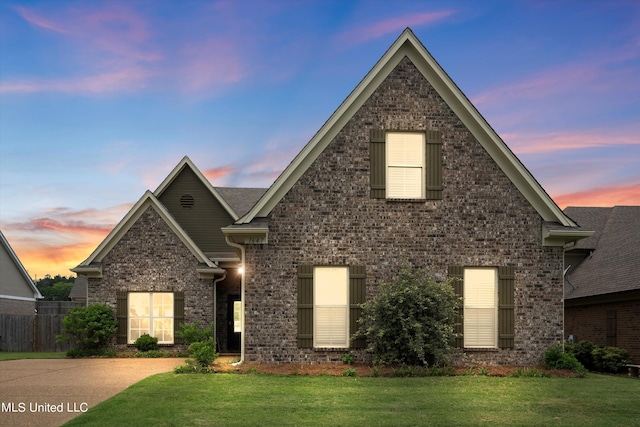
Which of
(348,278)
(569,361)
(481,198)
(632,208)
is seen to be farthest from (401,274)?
(632,208)

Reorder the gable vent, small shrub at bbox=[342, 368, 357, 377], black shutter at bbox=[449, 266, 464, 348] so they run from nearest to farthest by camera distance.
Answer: small shrub at bbox=[342, 368, 357, 377] < black shutter at bbox=[449, 266, 464, 348] < the gable vent

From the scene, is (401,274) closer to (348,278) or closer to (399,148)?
(348,278)

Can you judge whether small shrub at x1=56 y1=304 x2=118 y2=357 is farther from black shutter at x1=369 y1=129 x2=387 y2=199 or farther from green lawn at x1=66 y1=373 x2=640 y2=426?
black shutter at x1=369 y1=129 x2=387 y2=199

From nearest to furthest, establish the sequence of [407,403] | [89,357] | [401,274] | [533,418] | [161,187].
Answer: [533,418], [407,403], [401,274], [89,357], [161,187]

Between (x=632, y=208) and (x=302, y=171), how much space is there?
20.9 meters

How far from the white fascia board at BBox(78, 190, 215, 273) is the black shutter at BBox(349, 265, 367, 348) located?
764 cm

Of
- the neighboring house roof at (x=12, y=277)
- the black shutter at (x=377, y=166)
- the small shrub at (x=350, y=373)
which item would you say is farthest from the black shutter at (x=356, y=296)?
the neighboring house roof at (x=12, y=277)

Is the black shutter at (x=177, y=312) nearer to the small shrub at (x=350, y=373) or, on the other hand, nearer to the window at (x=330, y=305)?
the window at (x=330, y=305)

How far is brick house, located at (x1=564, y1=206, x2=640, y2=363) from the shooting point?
2366 centimetres

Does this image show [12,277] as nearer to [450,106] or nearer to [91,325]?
[91,325]

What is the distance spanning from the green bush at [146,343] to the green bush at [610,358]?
15408mm

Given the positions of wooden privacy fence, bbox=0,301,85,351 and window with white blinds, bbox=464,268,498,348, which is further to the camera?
wooden privacy fence, bbox=0,301,85,351

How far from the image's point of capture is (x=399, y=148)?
1805 cm

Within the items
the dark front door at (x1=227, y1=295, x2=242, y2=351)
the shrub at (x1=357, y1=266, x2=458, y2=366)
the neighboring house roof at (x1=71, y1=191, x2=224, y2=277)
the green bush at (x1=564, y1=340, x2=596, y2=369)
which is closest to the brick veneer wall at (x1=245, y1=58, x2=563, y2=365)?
the shrub at (x1=357, y1=266, x2=458, y2=366)
